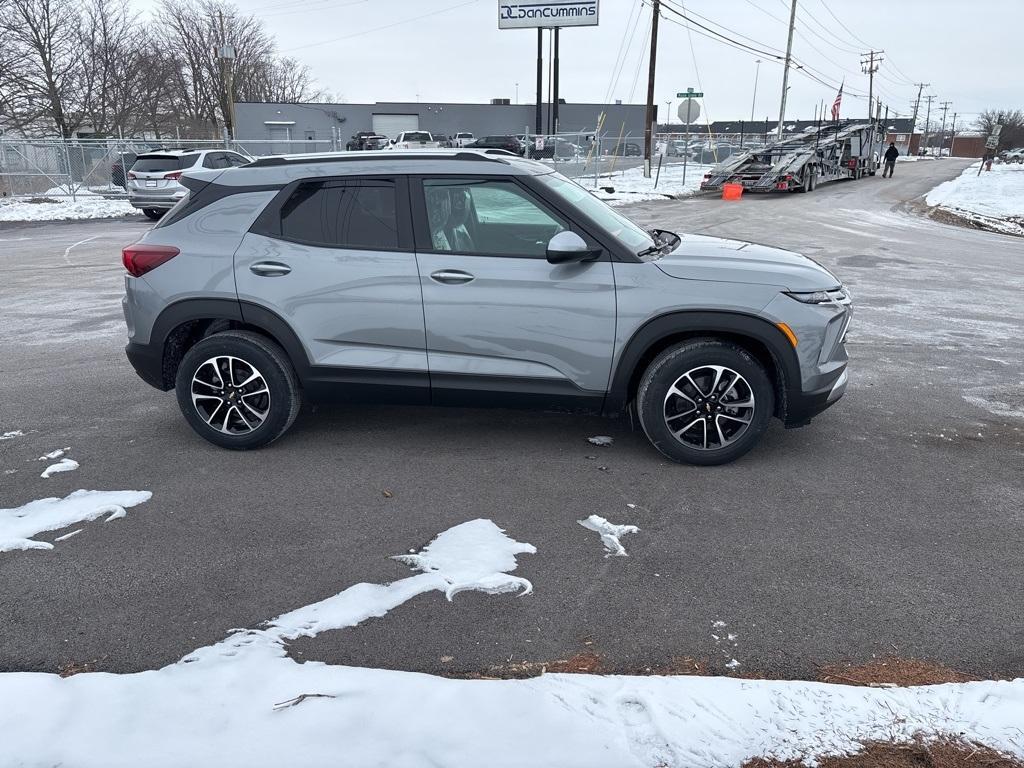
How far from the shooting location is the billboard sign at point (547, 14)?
122ft

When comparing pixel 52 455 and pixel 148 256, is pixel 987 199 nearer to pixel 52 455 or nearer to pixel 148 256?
pixel 148 256

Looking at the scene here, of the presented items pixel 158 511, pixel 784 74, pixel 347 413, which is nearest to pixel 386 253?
pixel 347 413

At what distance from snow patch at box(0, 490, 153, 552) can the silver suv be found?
0.76 metres

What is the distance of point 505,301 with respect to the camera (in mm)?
4547

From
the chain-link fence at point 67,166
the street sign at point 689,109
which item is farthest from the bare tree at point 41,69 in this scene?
the street sign at point 689,109

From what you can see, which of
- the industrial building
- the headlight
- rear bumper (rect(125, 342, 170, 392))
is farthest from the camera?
the industrial building

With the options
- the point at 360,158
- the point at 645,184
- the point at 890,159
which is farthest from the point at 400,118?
the point at 360,158

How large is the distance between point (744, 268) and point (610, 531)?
1738 mm

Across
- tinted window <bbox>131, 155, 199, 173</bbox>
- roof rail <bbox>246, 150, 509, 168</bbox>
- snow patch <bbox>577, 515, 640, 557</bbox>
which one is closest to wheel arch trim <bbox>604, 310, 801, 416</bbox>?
snow patch <bbox>577, 515, 640, 557</bbox>

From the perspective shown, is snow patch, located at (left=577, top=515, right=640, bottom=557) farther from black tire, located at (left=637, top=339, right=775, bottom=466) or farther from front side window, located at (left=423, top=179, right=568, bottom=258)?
front side window, located at (left=423, top=179, right=568, bottom=258)

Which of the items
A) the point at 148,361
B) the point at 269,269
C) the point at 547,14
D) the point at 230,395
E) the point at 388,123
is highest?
the point at 547,14

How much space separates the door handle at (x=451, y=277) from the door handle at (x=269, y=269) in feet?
2.93

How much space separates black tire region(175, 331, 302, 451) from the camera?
4.82m

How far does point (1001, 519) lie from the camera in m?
4.07
